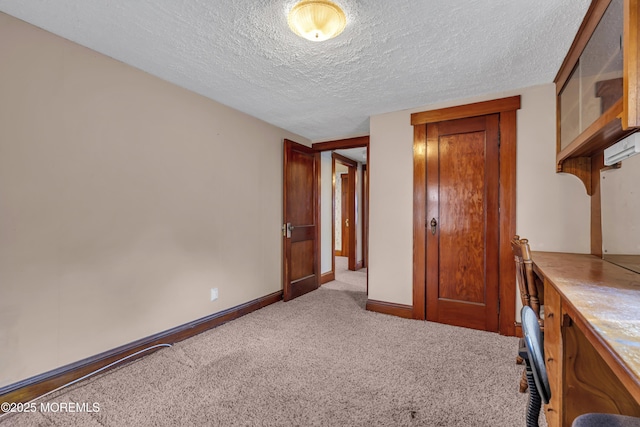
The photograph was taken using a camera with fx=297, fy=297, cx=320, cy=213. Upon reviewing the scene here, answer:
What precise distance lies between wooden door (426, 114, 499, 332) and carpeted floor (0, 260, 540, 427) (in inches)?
9.3

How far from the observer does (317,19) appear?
157 cm

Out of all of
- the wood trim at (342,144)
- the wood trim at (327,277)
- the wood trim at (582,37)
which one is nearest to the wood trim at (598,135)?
the wood trim at (582,37)

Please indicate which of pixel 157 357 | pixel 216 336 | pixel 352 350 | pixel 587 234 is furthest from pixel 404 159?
pixel 157 357

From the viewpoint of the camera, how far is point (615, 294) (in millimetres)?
1149

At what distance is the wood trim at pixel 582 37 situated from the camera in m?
1.54

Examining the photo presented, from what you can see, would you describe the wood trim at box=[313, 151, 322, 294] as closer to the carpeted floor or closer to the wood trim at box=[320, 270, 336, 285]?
the wood trim at box=[320, 270, 336, 285]

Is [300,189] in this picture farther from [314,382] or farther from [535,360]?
[535,360]

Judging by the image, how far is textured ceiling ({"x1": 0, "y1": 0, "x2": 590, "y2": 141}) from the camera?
1622mm

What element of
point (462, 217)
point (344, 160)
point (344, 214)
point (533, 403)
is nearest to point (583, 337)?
point (533, 403)

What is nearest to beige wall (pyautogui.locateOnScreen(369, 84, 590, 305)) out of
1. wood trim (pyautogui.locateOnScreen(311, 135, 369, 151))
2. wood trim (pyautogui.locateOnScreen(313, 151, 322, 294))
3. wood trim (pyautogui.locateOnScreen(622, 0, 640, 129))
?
wood trim (pyautogui.locateOnScreen(311, 135, 369, 151))

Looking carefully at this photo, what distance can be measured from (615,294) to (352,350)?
1740 mm

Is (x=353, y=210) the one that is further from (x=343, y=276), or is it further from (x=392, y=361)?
(x=392, y=361)

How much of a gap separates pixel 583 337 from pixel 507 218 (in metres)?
1.61

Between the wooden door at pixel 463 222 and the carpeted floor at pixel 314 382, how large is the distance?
0.78 feet
